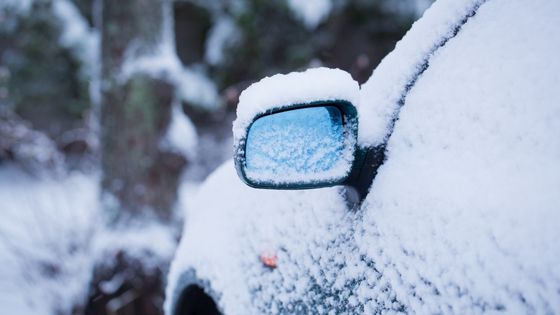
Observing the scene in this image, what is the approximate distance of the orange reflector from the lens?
129cm

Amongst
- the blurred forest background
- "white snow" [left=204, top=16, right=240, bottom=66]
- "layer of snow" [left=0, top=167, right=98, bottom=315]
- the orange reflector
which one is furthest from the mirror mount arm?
"white snow" [left=204, top=16, right=240, bottom=66]

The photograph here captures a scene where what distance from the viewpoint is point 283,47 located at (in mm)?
8328

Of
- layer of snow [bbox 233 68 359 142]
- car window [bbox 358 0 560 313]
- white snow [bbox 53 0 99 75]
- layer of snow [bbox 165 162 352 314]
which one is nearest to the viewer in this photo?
car window [bbox 358 0 560 313]

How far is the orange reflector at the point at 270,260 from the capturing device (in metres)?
1.29

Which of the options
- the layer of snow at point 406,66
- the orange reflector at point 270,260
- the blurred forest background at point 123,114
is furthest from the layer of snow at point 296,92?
the blurred forest background at point 123,114

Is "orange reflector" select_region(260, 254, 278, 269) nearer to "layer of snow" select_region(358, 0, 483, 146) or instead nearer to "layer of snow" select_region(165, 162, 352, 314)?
"layer of snow" select_region(165, 162, 352, 314)

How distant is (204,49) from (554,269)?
8648 mm

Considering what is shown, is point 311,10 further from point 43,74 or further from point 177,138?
point 177,138

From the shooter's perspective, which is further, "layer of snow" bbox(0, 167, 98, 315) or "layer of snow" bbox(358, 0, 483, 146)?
"layer of snow" bbox(0, 167, 98, 315)

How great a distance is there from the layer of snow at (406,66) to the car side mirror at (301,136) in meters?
0.06

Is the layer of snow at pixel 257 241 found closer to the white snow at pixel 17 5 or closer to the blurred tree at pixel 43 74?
the blurred tree at pixel 43 74

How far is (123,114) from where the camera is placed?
132 inches

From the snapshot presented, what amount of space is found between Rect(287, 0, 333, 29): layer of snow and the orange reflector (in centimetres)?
703

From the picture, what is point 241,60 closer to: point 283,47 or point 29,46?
point 283,47
